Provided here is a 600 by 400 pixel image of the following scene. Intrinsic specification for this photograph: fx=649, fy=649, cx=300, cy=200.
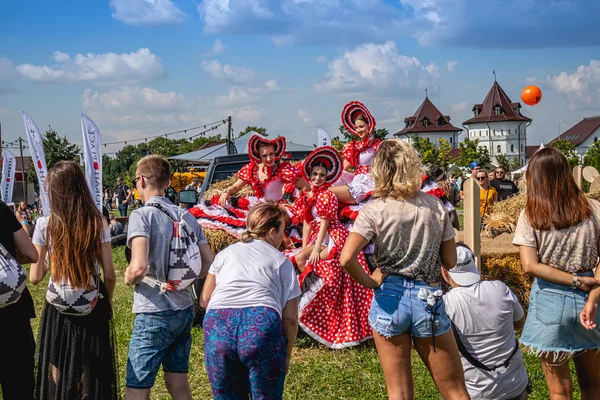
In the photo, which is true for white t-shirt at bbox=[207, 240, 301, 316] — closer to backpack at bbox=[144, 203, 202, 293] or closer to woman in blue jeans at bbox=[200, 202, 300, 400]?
woman in blue jeans at bbox=[200, 202, 300, 400]

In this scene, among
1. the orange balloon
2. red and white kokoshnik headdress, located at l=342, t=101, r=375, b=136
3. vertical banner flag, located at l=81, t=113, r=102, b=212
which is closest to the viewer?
red and white kokoshnik headdress, located at l=342, t=101, r=375, b=136

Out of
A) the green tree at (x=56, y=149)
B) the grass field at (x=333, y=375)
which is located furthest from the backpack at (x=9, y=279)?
the green tree at (x=56, y=149)

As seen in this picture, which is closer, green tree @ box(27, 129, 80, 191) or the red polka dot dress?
the red polka dot dress

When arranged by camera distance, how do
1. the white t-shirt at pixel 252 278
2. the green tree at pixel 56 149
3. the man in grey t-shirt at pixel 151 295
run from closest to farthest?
the white t-shirt at pixel 252 278
the man in grey t-shirt at pixel 151 295
the green tree at pixel 56 149

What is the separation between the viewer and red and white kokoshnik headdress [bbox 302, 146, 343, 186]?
6.49 metres

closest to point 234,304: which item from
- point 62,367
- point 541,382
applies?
point 62,367

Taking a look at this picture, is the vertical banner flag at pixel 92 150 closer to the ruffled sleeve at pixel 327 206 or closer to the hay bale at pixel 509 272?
the ruffled sleeve at pixel 327 206

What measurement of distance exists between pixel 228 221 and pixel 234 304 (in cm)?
366

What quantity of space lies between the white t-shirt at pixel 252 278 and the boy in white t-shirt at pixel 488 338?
1014mm

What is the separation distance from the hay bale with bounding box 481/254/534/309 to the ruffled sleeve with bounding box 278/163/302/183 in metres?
2.18

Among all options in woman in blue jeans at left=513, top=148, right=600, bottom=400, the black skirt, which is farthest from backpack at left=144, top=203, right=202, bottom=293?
woman in blue jeans at left=513, top=148, right=600, bottom=400

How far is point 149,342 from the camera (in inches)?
158

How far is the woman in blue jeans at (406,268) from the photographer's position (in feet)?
11.7

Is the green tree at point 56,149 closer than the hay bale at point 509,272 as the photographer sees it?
No
